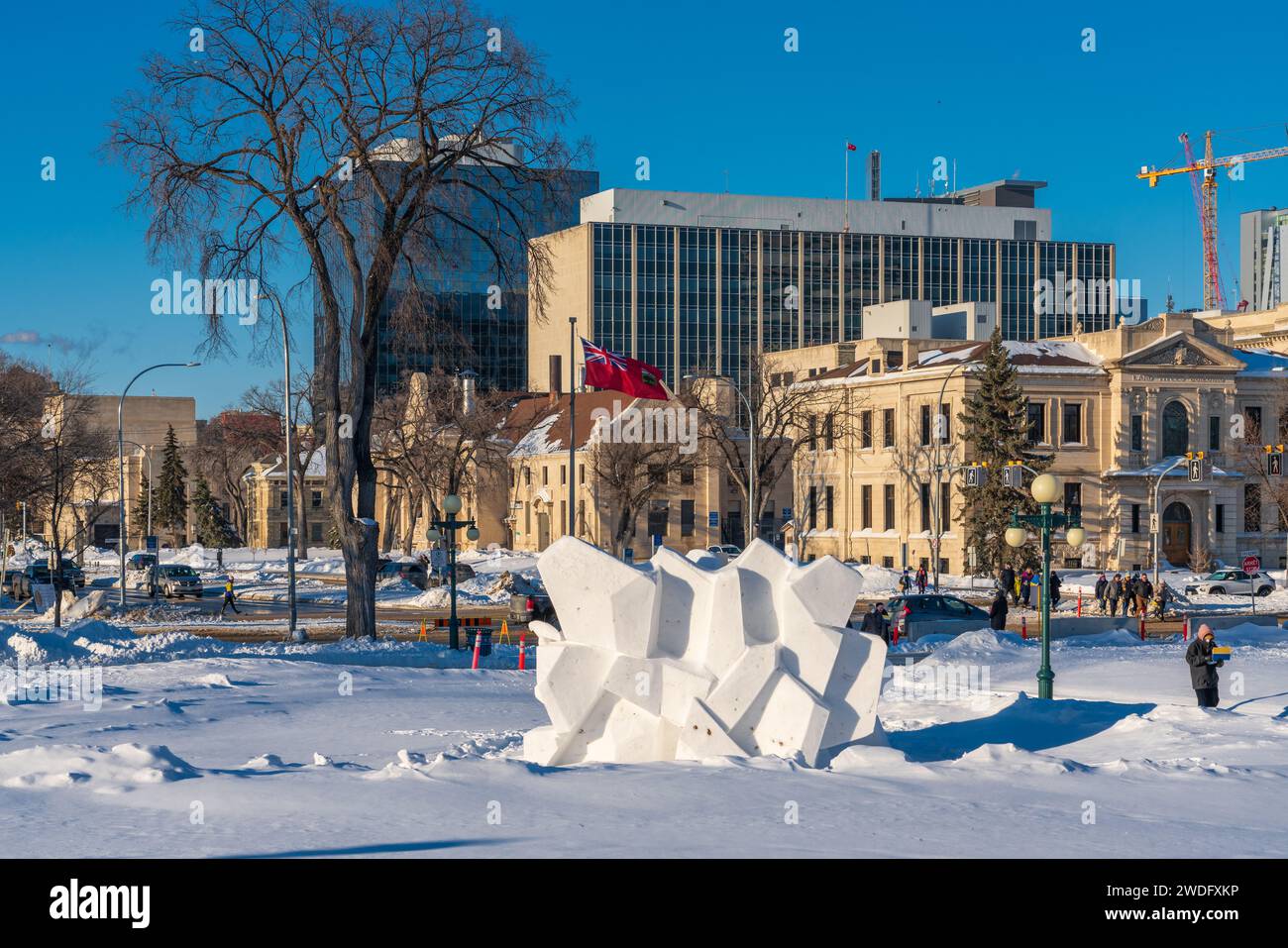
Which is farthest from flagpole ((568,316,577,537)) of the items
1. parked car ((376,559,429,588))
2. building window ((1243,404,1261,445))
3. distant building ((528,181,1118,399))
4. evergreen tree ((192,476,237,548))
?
distant building ((528,181,1118,399))

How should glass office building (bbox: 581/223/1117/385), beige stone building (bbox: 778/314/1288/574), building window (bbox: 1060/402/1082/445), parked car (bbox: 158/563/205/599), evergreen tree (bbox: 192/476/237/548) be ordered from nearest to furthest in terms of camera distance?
parked car (bbox: 158/563/205/599)
beige stone building (bbox: 778/314/1288/574)
building window (bbox: 1060/402/1082/445)
evergreen tree (bbox: 192/476/237/548)
glass office building (bbox: 581/223/1117/385)

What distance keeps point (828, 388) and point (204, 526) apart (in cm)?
5299

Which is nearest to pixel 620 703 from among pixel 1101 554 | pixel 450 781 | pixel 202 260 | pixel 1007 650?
pixel 450 781

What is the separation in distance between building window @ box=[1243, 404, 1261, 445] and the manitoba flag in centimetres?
3867

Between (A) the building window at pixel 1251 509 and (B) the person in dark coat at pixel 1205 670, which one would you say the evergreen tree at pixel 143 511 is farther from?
(B) the person in dark coat at pixel 1205 670

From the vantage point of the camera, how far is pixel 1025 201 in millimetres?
152875


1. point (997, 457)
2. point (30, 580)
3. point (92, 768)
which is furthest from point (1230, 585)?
Answer: point (92, 768)

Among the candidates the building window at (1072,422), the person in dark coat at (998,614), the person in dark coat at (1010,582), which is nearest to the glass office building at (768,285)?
the building window at (1072,422)

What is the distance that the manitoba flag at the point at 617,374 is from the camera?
5000 centimetres

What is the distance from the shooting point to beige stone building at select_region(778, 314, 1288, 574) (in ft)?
240

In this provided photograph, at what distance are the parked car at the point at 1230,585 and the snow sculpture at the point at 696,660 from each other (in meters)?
44.9

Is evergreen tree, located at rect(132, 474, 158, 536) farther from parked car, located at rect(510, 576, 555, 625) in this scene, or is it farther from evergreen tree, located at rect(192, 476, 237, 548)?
parked car, located at rect(510, 576, 555, 625)

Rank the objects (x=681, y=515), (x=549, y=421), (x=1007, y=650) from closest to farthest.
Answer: (x=1007, y=650) < (x=681, y=515) < (x=549, y=421)
